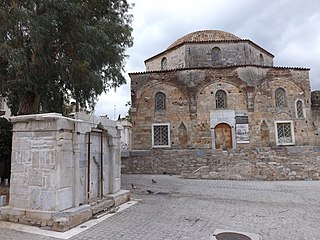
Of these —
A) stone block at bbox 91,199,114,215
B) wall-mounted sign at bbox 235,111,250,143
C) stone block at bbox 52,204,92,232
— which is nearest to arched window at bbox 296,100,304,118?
wall-mounted sign at bbox 235,111,250,143

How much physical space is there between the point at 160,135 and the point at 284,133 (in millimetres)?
10232

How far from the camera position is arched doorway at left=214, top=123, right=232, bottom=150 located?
20406mm

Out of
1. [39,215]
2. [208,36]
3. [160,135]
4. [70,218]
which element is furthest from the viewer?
[208,36]

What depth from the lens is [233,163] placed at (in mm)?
15227

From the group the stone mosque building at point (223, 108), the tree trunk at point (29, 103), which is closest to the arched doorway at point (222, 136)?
the stone mosque building at point (223, 108)

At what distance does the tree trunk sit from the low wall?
9294 millimetres

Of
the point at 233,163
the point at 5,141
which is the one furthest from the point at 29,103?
the point at 233,163

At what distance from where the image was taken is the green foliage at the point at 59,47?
838 cm

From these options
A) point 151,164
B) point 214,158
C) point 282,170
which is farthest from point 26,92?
point 282,170

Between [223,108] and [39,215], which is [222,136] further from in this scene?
[39,215]

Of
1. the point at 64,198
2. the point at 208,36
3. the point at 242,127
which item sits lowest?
the point at 64,198

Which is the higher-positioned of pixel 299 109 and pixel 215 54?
pixel 215 54

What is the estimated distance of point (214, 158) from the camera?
1717 cm

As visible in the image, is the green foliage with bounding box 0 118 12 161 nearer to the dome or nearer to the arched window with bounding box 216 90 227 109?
the arched window with bounding box 216 90 227 109
